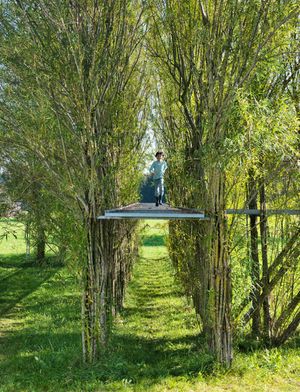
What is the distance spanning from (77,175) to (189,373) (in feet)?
10.1

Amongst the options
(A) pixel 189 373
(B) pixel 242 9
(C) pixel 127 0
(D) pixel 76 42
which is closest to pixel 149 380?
(A) pixel 189 373

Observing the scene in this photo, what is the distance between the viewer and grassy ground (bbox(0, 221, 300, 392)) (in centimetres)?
568

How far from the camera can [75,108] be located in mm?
6066

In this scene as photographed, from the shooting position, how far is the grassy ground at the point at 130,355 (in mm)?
5680

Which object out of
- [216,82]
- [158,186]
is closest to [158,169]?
[158,186]

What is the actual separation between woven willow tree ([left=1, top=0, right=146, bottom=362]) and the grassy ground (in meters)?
0.55

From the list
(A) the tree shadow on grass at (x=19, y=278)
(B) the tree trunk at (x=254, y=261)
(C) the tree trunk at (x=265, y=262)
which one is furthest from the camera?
(A) the tree shadow on grass at (x=19, y=278)

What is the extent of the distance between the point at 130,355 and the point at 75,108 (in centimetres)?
375

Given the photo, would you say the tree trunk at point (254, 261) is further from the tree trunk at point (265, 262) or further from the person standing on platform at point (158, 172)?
the person standing on platform at point (158, 172)

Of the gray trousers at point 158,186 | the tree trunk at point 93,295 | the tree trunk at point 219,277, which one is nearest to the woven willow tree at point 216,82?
the tree trunk at point 219,277

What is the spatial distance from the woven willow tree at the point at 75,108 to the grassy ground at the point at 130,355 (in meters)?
0.55

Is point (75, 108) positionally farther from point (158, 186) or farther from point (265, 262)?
point (265, 262)

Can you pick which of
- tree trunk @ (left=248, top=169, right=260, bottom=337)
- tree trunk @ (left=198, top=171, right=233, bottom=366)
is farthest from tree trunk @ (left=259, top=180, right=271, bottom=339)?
tree trunk @ (left=198, top=171, right=233, bottom=366)

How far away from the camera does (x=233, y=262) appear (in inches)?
249
